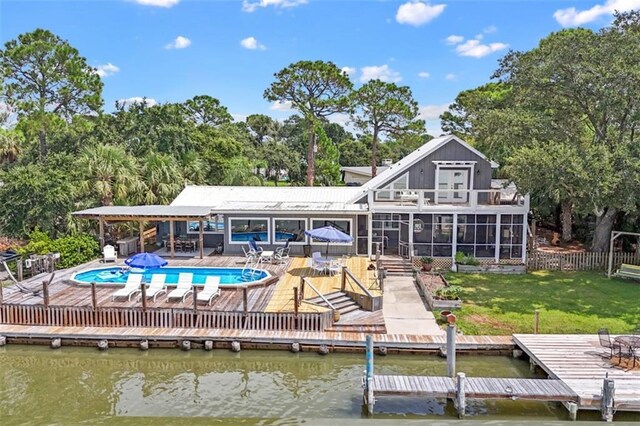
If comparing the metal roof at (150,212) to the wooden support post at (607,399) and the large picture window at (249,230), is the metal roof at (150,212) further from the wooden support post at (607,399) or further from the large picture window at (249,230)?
the wooden support post at (607,399)

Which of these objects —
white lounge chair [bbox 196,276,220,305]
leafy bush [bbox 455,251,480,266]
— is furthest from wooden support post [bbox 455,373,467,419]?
leafy bush [bbox 455,251,480,266]

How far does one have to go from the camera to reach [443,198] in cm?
2434

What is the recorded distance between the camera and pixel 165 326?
572 inches

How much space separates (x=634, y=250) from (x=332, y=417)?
2017cm

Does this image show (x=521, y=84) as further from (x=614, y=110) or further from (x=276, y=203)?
(x=276, y=203)

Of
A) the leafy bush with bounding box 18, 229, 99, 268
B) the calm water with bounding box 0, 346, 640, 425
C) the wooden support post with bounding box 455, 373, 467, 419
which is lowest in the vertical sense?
the calm water with bounding box 0, 346, 640, 425

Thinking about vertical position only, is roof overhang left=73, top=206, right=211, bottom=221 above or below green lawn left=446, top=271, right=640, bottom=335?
above

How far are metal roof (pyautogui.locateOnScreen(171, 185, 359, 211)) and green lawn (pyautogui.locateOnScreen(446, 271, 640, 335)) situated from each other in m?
7.70

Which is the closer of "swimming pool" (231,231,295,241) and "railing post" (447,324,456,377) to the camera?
"railing post" (447,324,456,377)

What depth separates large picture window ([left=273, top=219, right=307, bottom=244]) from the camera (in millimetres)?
23991

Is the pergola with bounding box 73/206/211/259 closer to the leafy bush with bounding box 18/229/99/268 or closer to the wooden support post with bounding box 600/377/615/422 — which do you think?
the leafy bush with bounding box 18/229/99/268

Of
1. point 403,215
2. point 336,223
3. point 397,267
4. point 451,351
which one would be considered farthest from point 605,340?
point 336,223

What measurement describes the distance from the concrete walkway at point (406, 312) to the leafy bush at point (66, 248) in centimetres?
1386

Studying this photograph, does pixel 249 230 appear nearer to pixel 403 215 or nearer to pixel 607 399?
pixel 403 215
